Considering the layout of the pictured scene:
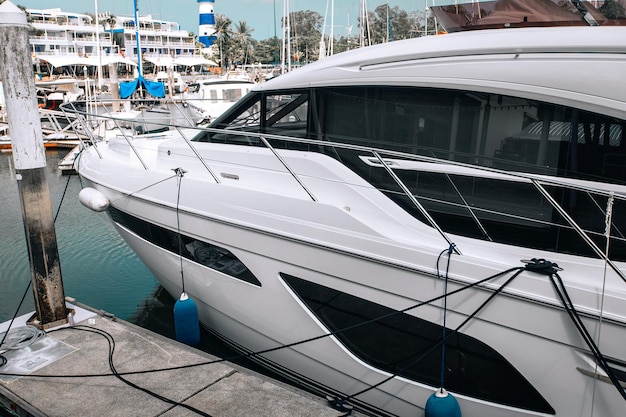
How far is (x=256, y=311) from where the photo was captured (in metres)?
4.51

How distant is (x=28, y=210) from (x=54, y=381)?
1.64 meters

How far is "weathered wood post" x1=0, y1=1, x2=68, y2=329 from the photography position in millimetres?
4582

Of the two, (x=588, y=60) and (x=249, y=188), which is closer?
(x=588, y=60)

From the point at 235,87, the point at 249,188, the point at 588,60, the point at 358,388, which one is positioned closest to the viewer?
the point at 588,60

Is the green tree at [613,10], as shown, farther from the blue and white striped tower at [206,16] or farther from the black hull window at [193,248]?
the blue and white striped tower at [206,16]

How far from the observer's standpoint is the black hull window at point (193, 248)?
4.51 metres

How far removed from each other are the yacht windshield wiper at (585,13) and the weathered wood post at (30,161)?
4586mm

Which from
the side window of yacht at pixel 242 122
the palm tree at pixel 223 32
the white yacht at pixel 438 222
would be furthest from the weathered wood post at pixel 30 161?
the palm tree at pixel 223 32

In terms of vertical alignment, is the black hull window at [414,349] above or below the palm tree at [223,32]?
below

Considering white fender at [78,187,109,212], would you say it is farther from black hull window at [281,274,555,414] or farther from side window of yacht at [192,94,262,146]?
black hull window at [281,274,555,414]

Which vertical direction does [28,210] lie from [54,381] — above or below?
above

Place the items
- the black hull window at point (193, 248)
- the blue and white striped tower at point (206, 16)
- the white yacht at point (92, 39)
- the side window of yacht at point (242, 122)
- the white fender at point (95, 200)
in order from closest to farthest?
the black hull window at point (193, 248), the side window of yacht at point (242, 122), the white fender at point (95, 200), the blue and white striped tower at point (206, 16), the white yacht at point (92, 39)

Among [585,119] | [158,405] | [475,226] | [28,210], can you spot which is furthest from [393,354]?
[28,210]

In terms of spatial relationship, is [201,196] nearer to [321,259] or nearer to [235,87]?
[321,259]
